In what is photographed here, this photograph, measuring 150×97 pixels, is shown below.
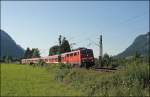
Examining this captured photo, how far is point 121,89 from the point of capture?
1761cm

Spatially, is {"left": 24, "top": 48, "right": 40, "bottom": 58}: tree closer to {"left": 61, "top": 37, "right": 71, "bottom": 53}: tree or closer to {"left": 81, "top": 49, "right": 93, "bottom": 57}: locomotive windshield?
{"left": 61, "top": 37, "right": 71, "bottom": 53}: tree

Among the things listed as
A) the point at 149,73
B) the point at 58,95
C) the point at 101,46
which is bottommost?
the point at 58,95

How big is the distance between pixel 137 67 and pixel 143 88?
3.57 meters

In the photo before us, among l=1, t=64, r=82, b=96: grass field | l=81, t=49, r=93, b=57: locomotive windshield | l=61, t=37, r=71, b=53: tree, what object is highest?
l=61, t=37, r=71, b=53: tree

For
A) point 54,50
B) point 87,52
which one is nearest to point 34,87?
point 87,52

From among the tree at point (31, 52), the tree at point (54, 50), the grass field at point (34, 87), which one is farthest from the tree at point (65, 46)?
the grass field at point (34, 87)

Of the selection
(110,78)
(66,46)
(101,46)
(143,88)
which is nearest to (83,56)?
(101,46)

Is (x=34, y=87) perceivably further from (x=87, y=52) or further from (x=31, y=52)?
(x=31, y=52)

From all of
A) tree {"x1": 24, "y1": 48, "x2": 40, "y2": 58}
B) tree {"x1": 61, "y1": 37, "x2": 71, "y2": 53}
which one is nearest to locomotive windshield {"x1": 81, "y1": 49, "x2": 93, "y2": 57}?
tree {"x1": 61, "y1": 37, "x2": 71, "y2": 53}

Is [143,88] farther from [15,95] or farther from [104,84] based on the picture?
[15,95]

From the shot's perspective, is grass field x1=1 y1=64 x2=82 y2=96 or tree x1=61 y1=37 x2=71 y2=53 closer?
grass field x1=1 y1=64 x2=82 y2=96

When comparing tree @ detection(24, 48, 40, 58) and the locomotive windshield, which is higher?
tree @ detection(24, 48, 40, 58)

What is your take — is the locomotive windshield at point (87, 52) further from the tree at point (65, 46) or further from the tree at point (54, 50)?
the tree at point (54, 50)

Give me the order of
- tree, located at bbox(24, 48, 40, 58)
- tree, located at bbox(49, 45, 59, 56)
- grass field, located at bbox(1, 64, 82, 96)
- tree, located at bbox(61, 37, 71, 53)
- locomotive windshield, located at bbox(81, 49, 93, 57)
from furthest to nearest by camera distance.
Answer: tree, located at bbox(24, 48, 40, 58), tree, located at bbox(49, 45, 59, 56), tree, located at bbox(61, 37, 71, 53), locomotive windshield, located at bbox(81, 49, 93, 57), grass field, located at bbox(1, 64, 82, 96)
